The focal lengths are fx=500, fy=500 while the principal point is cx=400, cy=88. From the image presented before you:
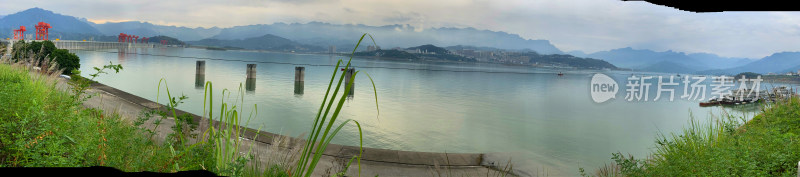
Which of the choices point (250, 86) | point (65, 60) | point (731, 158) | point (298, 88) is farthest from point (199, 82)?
point (731, 158)

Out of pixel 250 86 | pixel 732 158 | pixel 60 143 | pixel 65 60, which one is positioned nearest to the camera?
pixel 60 143

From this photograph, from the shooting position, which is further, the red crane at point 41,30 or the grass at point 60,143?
the red crane at point 41,30

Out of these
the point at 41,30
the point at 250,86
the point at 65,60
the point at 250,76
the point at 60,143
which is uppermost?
the point at 41,30

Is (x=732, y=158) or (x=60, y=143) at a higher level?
(x=60, y=143)

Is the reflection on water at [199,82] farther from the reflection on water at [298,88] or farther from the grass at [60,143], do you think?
the grass at [60,143]

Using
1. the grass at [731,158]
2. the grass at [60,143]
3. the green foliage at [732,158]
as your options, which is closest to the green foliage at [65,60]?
the grass at [60,143]

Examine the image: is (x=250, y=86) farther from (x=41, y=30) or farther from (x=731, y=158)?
(x=41, y=30)

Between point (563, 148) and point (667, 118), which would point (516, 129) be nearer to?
point (563, 148)

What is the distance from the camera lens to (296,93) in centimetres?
3034

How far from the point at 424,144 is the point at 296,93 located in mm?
17972

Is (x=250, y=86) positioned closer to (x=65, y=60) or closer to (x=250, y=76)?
(x=250, y=76)

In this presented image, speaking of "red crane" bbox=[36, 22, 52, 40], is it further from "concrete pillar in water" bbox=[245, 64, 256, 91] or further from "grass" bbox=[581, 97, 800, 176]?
"grass" bbox=[581, 97, 800, 176]

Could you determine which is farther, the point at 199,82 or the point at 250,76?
the point at 250,76

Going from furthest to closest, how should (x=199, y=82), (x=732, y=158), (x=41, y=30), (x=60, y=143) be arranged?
1. (x=41, y=30)
2. (x=199, y=82)
3. (x=732, y=158)
4. (x=60, y=143)
